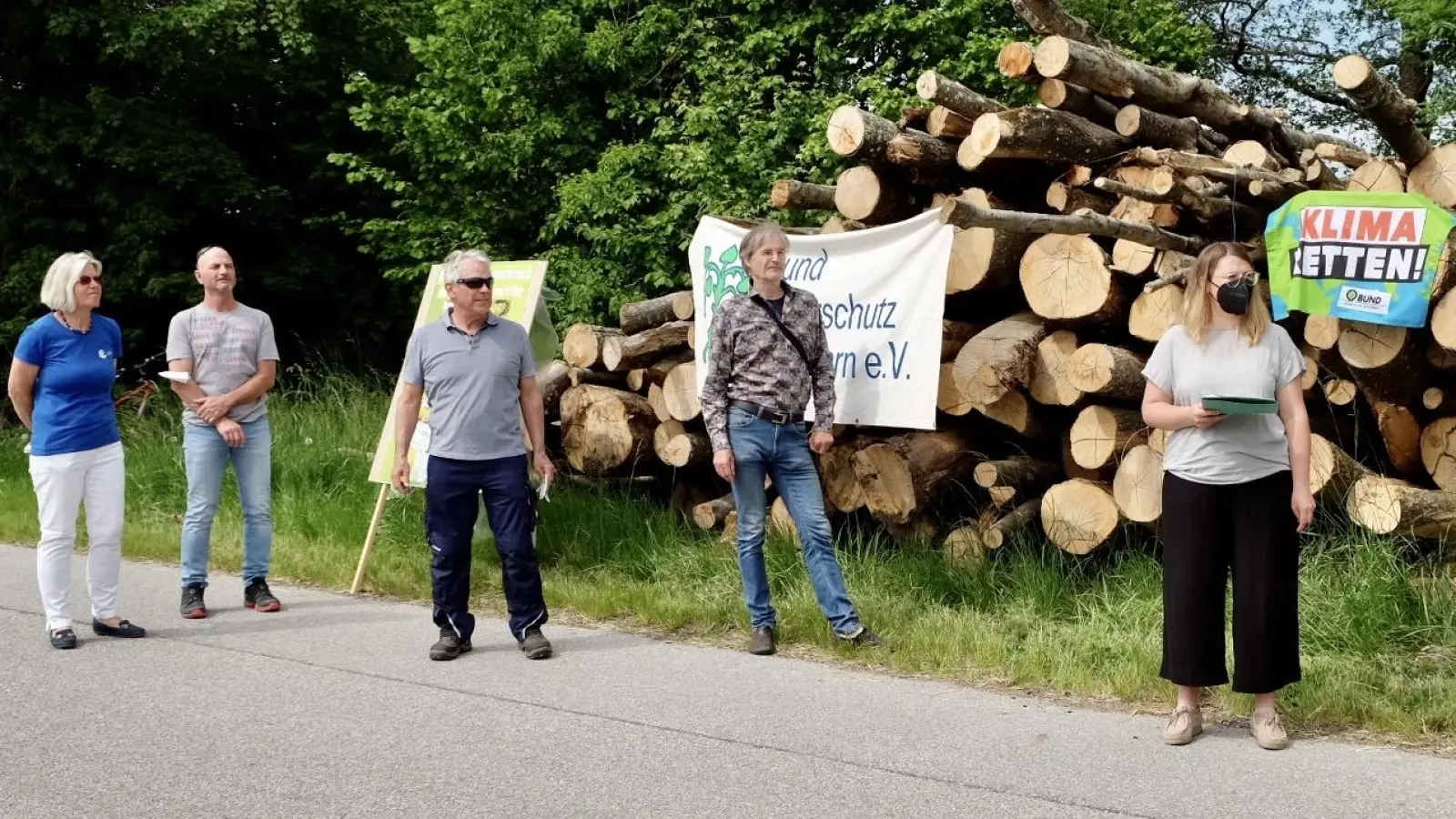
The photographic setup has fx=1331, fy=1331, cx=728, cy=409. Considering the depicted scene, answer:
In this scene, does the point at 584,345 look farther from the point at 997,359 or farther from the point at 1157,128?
the point at 1157,128

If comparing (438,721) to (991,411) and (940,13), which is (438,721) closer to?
(991,411)

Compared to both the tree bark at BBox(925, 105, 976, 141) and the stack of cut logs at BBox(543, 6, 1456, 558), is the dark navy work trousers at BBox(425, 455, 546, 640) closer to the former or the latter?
the stack of cut logs at BBox(543, 6, 1456, 558)

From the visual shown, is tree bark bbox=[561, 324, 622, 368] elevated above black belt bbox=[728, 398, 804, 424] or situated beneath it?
elevated above

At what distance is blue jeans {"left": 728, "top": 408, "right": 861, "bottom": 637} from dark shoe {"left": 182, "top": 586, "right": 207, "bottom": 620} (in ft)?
9.33

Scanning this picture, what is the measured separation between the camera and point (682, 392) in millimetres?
7617

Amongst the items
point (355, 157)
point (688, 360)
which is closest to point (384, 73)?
point (355, 157)

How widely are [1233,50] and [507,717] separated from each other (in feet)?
61.9

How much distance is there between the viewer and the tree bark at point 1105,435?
6.06 metres

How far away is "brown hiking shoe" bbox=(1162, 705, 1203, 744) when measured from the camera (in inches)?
173

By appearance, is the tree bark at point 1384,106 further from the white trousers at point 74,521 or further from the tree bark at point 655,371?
the white trousers at point 74,521

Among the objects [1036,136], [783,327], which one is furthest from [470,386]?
[1036,136]

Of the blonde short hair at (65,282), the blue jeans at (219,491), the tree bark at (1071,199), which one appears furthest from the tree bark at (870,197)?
the blonde short hair at (65,282)

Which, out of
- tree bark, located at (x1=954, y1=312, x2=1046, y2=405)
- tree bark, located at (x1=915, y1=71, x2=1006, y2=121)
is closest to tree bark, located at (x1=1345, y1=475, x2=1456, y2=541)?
tree bark, located at (x1=954, y1=312, x2=1046, y2=405)

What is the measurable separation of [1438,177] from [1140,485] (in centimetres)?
189
